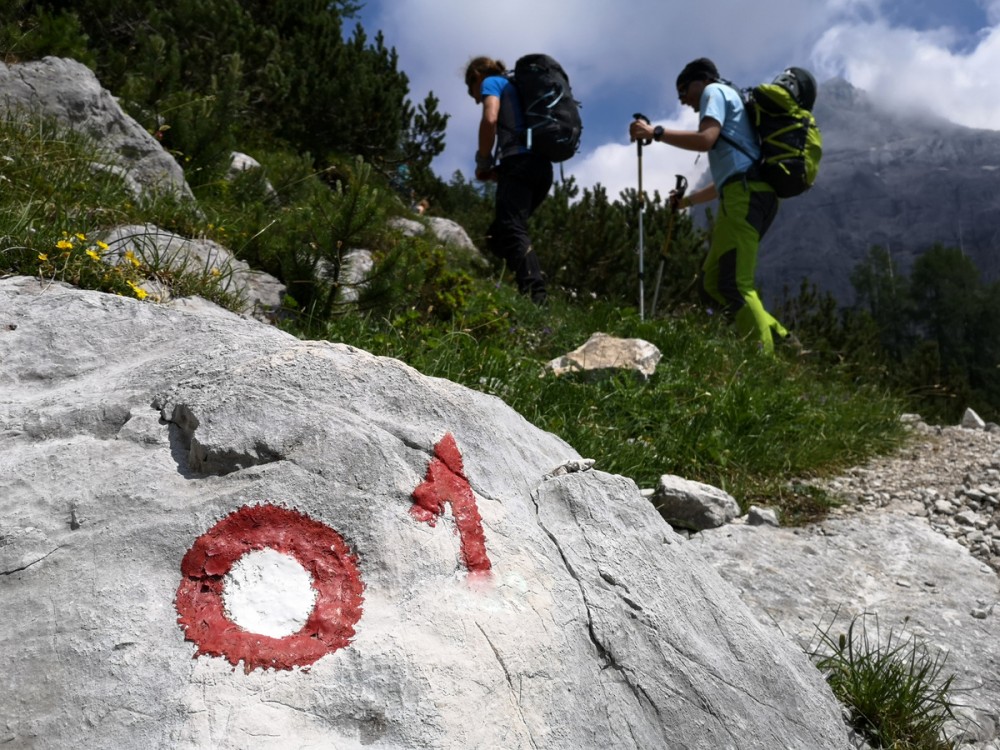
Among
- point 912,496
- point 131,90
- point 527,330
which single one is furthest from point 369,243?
point 912,496

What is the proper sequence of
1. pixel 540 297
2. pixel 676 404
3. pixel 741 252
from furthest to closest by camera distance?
pixel 540 297
pixel 741 252
pixel 676 404

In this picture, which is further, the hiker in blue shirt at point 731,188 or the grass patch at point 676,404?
the hiker in blue shirt at point 731,188

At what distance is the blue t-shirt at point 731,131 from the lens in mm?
5773

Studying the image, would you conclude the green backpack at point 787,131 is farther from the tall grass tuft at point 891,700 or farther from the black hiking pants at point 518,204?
the tall grass tuft at point 891,700

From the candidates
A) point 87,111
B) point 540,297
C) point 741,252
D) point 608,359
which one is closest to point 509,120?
point 540,297

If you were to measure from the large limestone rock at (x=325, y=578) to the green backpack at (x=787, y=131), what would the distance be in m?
4.42

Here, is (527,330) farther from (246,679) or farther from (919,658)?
(246,679)

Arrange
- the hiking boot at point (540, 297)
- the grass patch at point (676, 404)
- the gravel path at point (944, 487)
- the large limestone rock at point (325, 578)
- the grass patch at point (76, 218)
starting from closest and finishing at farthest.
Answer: the large limestone rock at point (325, 578) < the grass patch at point (76, 218) < the gravel path at point (944, 487) < the grass patch at point (676, 404) < the hiking boot at point (540, 297)

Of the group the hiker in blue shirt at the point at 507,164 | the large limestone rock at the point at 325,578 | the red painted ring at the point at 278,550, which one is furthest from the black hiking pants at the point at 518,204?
the red painted ring at the point at 278,550

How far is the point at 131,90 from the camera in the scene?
21.2 feet

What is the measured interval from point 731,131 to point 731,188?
16.6 inches

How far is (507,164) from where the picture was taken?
6.49m

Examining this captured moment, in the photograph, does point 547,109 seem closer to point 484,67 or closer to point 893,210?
point 484,67

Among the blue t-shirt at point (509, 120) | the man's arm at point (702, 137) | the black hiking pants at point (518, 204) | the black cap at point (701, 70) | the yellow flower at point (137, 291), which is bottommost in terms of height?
the yellow flower at point (137, 291)
